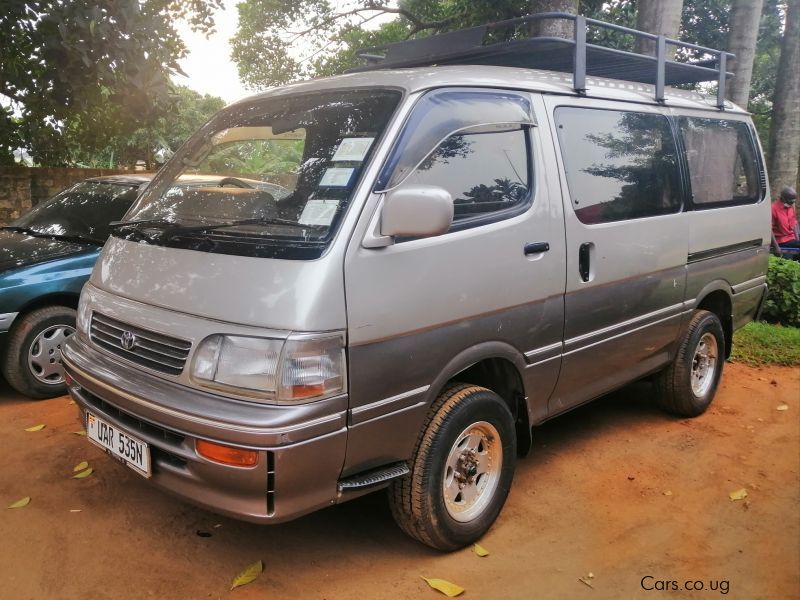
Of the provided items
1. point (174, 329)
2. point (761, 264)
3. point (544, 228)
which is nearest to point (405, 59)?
point (544, 228)

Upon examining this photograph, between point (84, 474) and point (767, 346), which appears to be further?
point (767, 346)

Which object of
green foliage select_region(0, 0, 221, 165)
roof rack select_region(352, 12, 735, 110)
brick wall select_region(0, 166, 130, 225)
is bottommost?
brick wall select_region(0, 166, 130, 225)

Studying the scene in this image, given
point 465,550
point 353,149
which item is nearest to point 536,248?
point 353,149

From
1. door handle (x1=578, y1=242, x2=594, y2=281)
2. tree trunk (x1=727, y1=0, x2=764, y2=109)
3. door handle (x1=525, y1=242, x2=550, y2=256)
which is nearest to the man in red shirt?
tree trunk (x1=727, y1=0, x2=764, y2=109)

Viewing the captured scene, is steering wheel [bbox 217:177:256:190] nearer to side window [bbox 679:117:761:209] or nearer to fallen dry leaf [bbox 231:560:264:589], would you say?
fallen dry leaf [bbox 231:560:264:589]

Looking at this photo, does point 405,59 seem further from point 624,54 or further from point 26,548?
point 26,548

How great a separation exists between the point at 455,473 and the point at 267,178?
1.63 meters

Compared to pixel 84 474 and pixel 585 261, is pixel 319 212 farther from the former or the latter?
pixel 84 474

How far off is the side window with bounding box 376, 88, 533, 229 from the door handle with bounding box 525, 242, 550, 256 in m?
0.18

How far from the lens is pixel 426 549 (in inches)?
120

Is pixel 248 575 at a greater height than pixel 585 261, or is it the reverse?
Answer: pixel 585 261

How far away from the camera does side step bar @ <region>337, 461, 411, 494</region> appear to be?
8.30 ft

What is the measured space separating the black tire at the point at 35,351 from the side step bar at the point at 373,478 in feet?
10.6

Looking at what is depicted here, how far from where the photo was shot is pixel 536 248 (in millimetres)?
3150
